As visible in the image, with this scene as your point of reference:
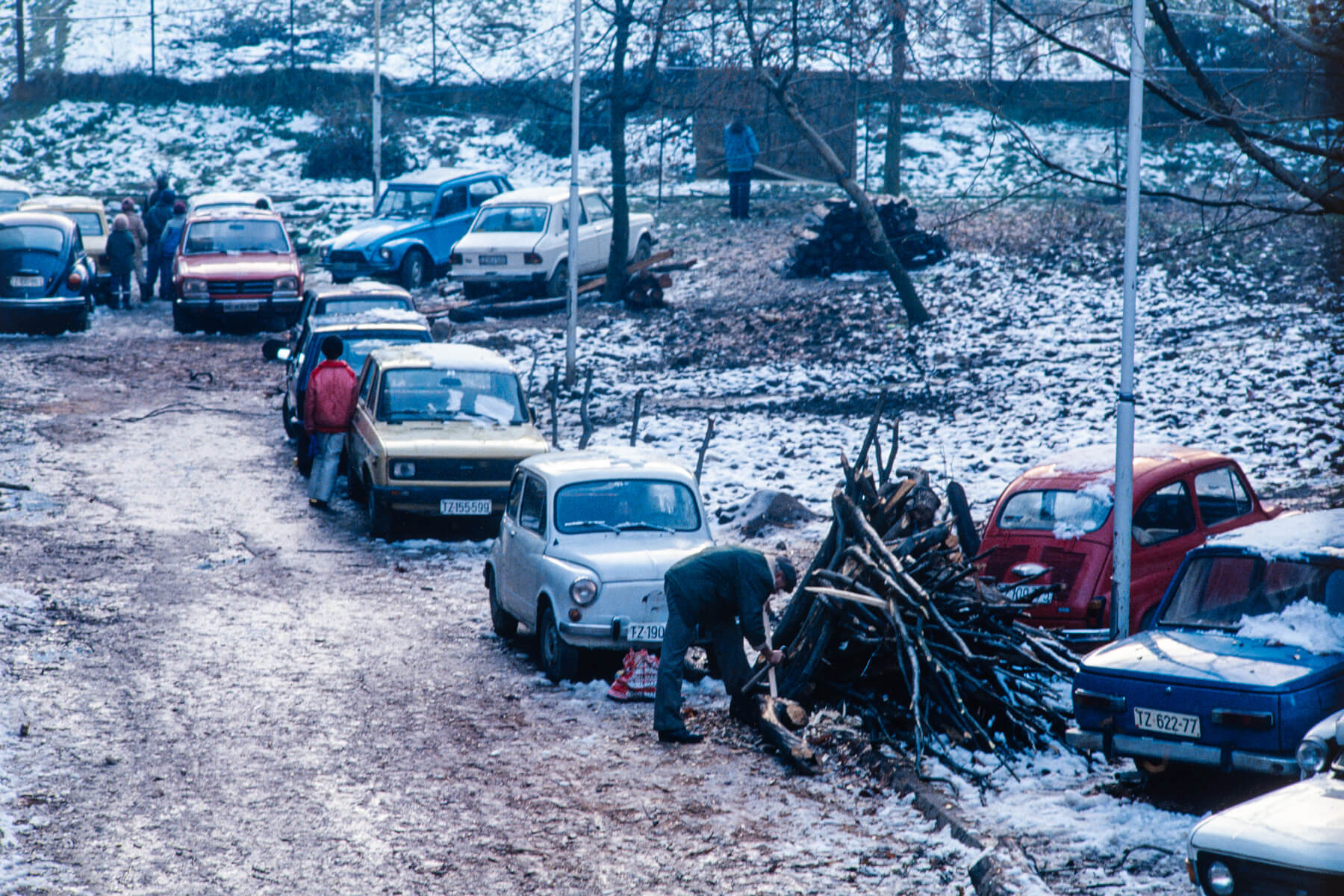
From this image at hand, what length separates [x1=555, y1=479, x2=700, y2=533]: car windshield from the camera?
10.7 meters

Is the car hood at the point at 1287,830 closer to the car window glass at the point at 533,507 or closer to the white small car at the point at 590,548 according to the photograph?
the white small car at the point at 590,548

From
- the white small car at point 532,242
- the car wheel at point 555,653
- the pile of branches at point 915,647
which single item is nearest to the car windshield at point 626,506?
the car wheel at point 555,653

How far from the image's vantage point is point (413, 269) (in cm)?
2725

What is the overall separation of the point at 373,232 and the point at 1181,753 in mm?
22147

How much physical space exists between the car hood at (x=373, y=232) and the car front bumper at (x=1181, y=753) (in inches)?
832

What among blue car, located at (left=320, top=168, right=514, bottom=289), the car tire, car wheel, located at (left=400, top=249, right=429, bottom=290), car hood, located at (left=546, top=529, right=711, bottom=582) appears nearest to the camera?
car hood, located at (left=546, top=529, right=711, bottom=582)

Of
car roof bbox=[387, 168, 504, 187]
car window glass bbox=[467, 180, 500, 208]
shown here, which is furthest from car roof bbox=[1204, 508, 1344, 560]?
car roof bbox=[387, 168, 504, 187]

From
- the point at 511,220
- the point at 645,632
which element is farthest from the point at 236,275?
the point at 645,632

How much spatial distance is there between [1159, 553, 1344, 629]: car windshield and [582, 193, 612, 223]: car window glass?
60.8 feet

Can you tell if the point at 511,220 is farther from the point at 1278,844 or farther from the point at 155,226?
the point at 1278,844

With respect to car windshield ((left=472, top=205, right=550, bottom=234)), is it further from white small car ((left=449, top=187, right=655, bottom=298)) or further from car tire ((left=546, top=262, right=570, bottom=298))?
car tire ((left=546, top=262, right=570, bottom=298))

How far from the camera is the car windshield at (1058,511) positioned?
10742mm

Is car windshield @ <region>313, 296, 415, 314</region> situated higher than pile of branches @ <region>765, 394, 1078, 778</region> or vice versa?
car windshield @ <region>313, 296, 415, 314</region>

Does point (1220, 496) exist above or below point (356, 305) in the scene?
below
